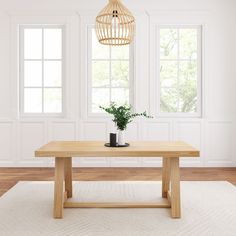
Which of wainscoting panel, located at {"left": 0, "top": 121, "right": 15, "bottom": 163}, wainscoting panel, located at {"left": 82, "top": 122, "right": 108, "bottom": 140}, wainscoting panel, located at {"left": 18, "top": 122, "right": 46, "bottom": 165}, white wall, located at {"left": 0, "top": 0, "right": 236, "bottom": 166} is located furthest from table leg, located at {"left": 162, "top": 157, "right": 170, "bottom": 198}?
wainscoting panel, located at {"left": 0, "top": 121, "right": 15, "bottom": 163}

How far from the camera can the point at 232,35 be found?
621 centimetres

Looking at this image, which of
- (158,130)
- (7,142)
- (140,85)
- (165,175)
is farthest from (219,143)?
(7,142)

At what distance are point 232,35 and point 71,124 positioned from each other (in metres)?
3.15

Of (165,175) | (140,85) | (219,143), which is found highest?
(140,85)

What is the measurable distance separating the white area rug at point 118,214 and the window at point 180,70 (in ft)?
6.25

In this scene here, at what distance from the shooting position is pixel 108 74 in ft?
20.9

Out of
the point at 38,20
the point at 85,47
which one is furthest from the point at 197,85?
the point at 38,20

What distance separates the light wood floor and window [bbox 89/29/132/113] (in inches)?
45.9

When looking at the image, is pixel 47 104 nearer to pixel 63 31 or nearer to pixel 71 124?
pixel 71 124

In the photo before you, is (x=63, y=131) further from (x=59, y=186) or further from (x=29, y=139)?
(x=59, y=186)

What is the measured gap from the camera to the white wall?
6195 millimetres

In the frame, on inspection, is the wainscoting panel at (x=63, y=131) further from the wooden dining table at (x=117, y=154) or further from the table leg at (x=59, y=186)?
the table leg at (x=59, y=186)

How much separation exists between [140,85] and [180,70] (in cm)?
77

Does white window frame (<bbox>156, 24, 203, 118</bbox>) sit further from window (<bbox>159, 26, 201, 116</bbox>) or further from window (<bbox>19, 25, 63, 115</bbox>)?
A: window (<bbox>19, 25, 63, 115</bbox>)
